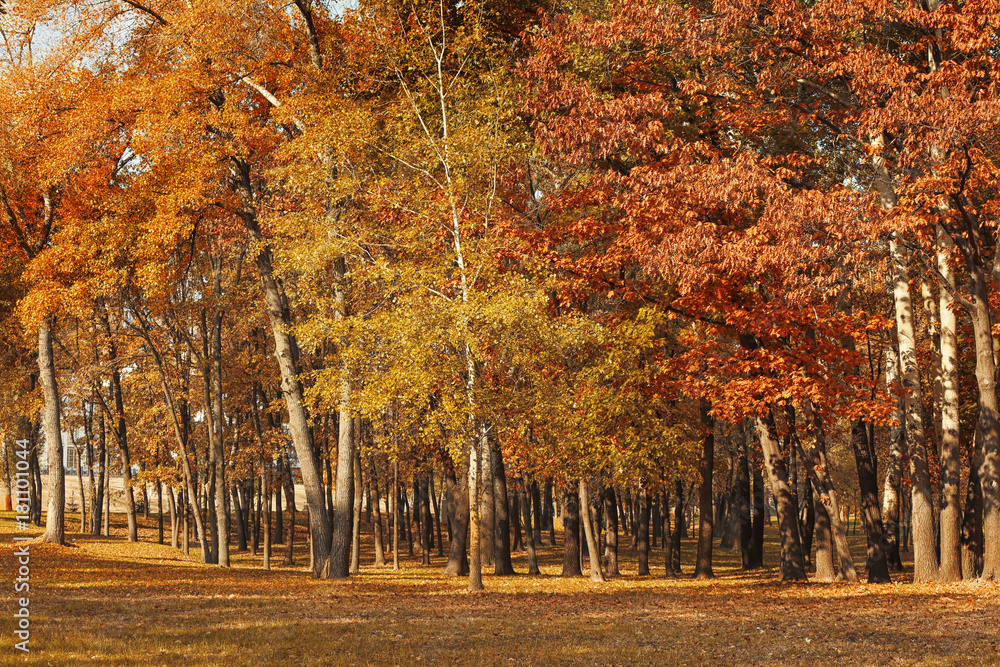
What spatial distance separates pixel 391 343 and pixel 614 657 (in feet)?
29.1

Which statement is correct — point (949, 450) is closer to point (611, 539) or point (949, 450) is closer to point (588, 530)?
point (588, 530)

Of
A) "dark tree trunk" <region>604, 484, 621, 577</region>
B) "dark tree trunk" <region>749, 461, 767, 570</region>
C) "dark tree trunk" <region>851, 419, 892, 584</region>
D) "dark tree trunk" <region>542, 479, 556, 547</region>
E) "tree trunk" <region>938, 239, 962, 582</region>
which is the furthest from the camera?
"dark tree trunk" <region>542, 479, 556, 547</region>

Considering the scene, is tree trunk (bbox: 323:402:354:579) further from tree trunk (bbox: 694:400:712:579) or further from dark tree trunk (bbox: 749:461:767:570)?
dark tree trunk (bbox: 749:461:767:570)

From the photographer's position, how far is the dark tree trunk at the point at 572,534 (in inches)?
1045

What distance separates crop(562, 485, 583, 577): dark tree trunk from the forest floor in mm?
5590

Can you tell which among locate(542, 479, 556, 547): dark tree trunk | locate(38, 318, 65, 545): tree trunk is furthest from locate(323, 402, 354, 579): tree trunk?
locate(542, 479, 556, 547): dark tree trunk

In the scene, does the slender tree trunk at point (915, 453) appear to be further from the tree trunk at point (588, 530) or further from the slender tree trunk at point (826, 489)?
the tree trunk at point (588, 530)

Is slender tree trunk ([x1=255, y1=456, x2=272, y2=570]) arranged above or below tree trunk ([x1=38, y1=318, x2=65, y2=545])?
below

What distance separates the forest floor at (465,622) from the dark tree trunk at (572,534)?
5.59m

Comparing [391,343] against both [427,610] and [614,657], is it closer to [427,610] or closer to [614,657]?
[427,610]

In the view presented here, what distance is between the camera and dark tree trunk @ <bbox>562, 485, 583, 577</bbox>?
26547mm

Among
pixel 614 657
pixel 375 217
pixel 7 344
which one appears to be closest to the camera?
pixel 614 657

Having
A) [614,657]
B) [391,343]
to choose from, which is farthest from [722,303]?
[614,657]

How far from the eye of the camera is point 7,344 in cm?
3231
